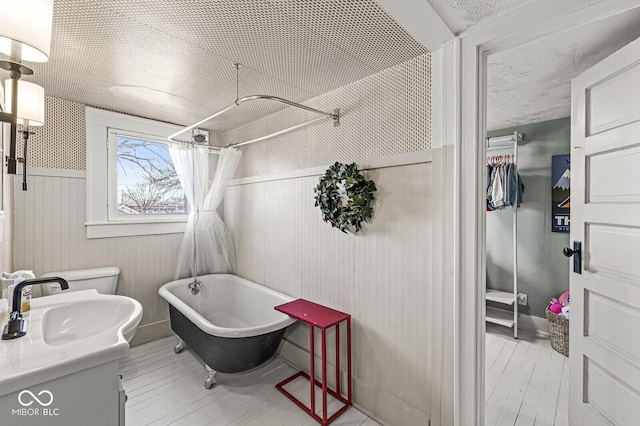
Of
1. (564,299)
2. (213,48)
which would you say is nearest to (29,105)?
(213,48)

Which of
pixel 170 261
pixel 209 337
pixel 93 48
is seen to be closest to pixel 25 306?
pixel 209 337

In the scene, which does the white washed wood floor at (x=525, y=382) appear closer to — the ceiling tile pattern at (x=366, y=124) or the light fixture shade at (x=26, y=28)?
the ceiling tile pattern at (x=366, y=124)

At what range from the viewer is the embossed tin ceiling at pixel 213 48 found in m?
1.31

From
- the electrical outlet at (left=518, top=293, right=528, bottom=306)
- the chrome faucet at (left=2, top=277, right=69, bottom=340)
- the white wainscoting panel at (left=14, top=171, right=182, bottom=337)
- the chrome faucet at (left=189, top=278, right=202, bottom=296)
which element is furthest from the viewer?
the electrical outlet at (left=518, top=293, right=528, bottom=306)

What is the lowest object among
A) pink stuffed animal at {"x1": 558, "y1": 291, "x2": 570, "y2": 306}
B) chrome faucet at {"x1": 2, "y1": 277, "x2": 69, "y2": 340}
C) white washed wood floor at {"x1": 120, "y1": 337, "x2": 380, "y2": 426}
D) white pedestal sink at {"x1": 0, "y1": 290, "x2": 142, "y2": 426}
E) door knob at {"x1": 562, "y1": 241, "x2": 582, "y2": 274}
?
white washed wood floor at {"x1": 120, "y1": 337, "x2": 380, "y2": 426}

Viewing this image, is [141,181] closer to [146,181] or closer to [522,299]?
[146,181]

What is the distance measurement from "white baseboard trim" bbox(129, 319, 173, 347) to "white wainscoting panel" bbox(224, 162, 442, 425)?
4.43 ft

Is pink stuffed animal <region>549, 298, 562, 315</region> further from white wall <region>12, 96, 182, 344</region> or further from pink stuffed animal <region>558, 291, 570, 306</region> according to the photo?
white wall <region>12, 96, 182, 344</region>

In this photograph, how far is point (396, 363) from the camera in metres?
1.79

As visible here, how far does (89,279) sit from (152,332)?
A: 2.79 feet

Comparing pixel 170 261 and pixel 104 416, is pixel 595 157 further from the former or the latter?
pixel 170 261

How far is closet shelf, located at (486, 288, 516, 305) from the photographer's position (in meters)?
2.94

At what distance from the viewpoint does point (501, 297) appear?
9.95 feet

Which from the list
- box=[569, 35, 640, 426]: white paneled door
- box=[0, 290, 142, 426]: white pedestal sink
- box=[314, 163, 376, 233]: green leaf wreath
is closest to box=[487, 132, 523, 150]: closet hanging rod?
box=[569, 35, 640, 426]: white paneled door
